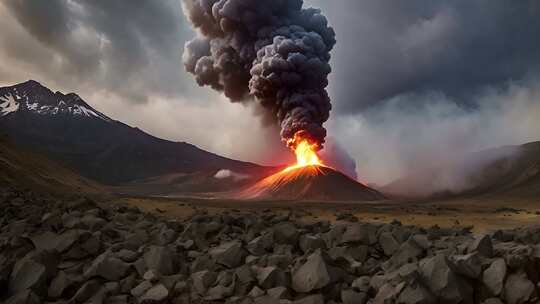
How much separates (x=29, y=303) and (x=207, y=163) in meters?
189

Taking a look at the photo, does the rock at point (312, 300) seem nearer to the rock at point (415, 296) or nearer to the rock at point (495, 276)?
the rock at point (415, 296)

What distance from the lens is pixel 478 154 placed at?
158 m

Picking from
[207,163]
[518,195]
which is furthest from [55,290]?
[207,163]

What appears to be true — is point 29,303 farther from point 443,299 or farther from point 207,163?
point 207,163

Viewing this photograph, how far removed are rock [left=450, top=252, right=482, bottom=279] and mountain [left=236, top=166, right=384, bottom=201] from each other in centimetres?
6821

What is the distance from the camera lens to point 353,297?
22.5 feet

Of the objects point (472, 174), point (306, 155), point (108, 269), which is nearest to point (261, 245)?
point (108, 269)

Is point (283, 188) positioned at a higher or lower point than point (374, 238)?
higher

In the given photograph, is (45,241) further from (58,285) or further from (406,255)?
(406,255)

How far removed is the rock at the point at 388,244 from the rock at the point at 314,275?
109 inches

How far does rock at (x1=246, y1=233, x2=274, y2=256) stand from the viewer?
942 centimetres

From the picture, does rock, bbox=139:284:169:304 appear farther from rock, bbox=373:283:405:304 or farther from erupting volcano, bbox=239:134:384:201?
erupting volcano, bbox=239:134:384:201

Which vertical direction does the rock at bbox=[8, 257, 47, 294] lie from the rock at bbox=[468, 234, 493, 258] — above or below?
below

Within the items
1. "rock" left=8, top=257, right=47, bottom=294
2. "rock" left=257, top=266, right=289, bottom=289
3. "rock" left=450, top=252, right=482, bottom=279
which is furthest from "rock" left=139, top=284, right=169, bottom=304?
"rock" left=450, top=252, right=482, bottom=279
